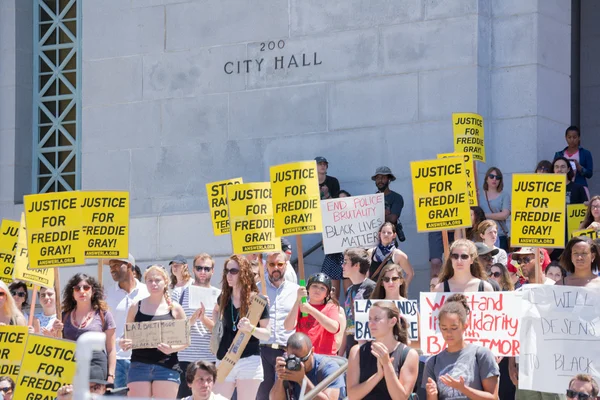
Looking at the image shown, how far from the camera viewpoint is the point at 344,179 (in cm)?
1830

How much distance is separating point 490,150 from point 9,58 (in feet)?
27.2

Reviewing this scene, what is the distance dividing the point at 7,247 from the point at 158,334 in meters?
3.48

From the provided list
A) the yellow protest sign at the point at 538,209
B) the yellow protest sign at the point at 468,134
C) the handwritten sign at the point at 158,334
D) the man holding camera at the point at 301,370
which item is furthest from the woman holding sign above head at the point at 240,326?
the yellow protest sign at the point at 468,134

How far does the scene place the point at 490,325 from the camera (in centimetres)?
1114

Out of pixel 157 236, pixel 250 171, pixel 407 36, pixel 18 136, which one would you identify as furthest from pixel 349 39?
pixel 18 136

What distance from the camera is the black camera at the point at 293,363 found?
1099 cm

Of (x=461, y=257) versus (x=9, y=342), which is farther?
(x=9, y=342)

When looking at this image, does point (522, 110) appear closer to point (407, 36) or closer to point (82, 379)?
point (407, 36)

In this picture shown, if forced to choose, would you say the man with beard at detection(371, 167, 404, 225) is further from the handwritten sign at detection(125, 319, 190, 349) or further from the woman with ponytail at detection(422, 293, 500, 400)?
the woman with ponytail at detection(422, 293, 500, 400)

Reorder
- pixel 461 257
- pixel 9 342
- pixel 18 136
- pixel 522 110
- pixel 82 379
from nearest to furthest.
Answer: pixel 82 379, pixel 461 257, pixel 9 342, pixel 522 110, pixel 18 136

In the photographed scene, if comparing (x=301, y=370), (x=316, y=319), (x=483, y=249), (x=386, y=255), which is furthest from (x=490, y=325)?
(x=386, y=255)

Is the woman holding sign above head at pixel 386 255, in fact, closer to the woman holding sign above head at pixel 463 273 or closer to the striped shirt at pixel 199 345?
the striped shirt at pixel 199 345

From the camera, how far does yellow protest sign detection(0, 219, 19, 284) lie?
49.5 ft

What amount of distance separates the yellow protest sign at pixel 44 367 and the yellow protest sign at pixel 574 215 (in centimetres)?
593
